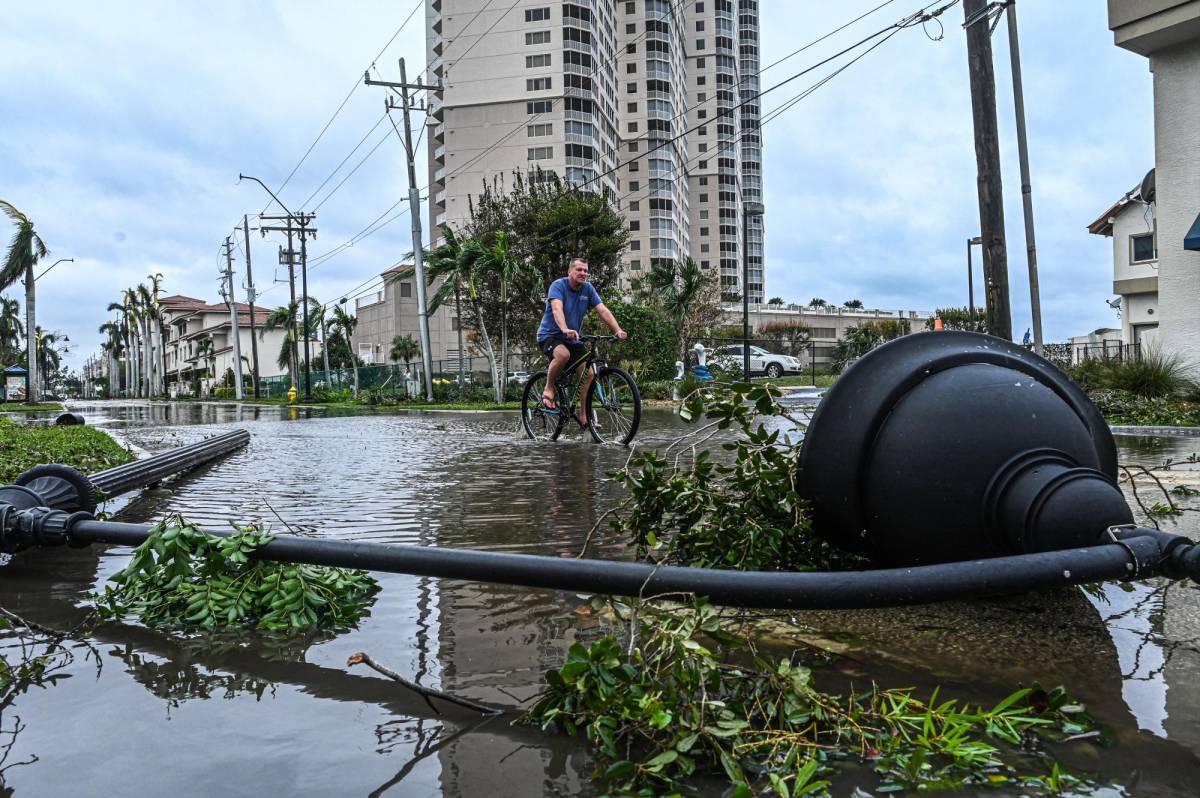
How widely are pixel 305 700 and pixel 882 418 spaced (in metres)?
2.01

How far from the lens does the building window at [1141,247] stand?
110 ft

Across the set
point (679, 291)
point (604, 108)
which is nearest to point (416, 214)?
point (679, 291)

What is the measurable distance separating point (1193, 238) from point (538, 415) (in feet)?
51.0

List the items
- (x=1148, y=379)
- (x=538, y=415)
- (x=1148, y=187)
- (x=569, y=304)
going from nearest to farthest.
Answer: (x=569, y=304) → (x=538, y=415) → (x=1148, y=379) → (x=1148, y=187)

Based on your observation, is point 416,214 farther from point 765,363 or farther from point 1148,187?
→ point 1148,187

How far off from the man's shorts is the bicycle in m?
0.06

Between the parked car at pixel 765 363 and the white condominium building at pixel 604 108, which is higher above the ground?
the white condominium building at pixel 604 108

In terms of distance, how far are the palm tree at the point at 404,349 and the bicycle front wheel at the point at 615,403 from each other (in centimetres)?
7493

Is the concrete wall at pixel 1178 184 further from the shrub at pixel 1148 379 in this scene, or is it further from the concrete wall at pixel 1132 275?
the concrete wall at pixel 1132 275

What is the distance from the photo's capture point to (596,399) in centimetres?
1097

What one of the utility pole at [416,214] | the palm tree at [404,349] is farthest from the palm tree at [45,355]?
the utility pole at [416,214]

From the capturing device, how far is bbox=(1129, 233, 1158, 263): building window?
3361 centimetres

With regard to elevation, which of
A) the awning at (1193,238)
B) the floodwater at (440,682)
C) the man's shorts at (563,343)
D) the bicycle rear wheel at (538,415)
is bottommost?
the floodwater at (440,682)

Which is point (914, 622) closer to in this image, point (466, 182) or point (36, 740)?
point (36, 740)
